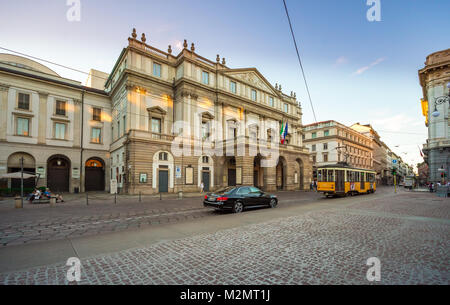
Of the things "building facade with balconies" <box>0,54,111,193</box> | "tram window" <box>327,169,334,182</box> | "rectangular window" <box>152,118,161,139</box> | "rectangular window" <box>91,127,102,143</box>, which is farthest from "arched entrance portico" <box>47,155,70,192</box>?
"tram window" <box>327,169,334,182</box>

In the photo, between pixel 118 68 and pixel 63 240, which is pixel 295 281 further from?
pixel 118 68

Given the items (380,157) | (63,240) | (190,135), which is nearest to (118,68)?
(190,135)

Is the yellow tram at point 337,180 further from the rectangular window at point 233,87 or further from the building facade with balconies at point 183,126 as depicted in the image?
the rectangular window at point 233,87

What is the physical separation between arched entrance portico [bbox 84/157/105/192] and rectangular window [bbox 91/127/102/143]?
→ 97.6 inches

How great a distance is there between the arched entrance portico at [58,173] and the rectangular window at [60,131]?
249cm

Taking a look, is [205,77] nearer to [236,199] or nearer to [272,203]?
[272,203]

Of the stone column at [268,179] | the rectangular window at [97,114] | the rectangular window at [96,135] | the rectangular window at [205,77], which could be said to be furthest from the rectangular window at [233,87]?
the rectangular window at [96,135]

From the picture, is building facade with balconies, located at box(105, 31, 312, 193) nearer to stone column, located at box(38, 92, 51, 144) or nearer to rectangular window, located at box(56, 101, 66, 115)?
rectangular window, located at box(56, 101, 66, 115)

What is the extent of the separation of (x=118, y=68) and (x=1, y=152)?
1582 cm

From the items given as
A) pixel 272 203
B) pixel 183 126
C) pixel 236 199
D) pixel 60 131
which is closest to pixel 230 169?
pixel 183 126

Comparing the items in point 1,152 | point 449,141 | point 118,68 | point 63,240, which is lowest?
point 63,240

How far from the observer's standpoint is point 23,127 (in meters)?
25.2
